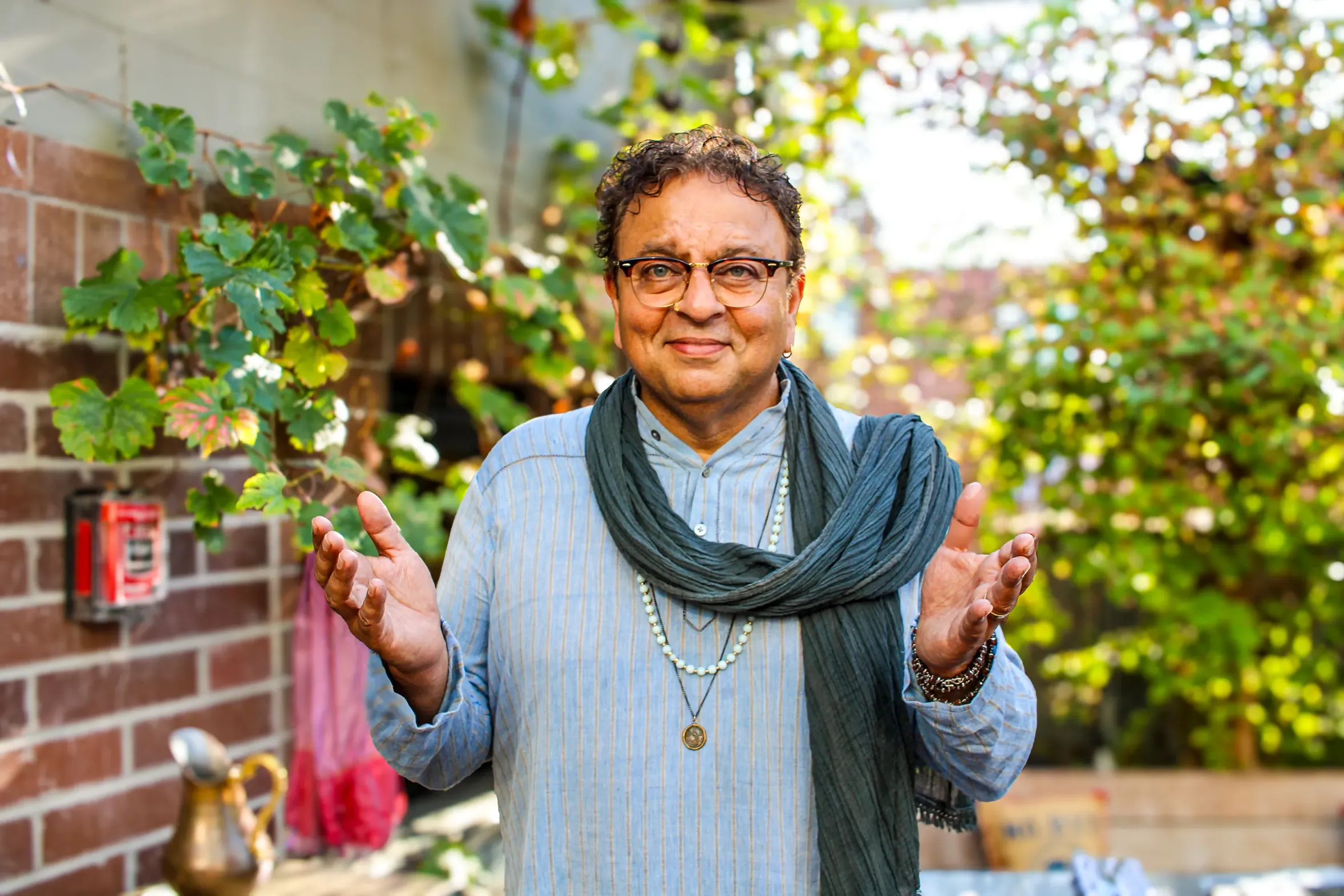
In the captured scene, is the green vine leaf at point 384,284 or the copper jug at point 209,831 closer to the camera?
the copper jug at point 209,831

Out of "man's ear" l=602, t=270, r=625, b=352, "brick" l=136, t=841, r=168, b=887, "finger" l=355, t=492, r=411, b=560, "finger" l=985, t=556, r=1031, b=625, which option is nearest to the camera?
"finger" l=985, t=556, r=1031, b=625

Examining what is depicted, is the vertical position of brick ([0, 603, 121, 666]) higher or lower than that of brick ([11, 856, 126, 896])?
higher

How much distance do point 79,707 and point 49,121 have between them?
946 millimetres

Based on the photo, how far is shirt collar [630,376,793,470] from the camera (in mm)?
1548

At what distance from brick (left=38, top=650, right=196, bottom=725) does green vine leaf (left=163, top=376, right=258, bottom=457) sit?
0.47 m

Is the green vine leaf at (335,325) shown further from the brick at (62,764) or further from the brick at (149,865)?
the brick at (149,865)

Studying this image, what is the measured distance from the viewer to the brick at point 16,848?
1771 millimetres

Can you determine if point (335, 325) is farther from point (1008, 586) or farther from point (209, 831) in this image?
point (1008, 586)

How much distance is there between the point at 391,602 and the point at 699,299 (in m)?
0.51

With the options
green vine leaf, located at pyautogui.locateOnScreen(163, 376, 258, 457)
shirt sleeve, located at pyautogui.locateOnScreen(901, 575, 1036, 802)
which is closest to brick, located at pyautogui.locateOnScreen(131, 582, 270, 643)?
green vine leaf, located at pyautogui.locateOnScreen(163, 376, 258, 457)

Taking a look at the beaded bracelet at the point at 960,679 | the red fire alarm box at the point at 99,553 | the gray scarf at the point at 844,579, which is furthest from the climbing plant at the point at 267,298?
the beaded bracelet at the point at 960,679

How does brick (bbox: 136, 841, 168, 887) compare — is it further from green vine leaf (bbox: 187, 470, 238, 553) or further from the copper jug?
green vine leaf (bbox: 187, 470, 238, 553)

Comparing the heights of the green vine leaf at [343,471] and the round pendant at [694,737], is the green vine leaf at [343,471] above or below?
above

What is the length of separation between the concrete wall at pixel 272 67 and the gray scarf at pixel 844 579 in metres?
1.11
